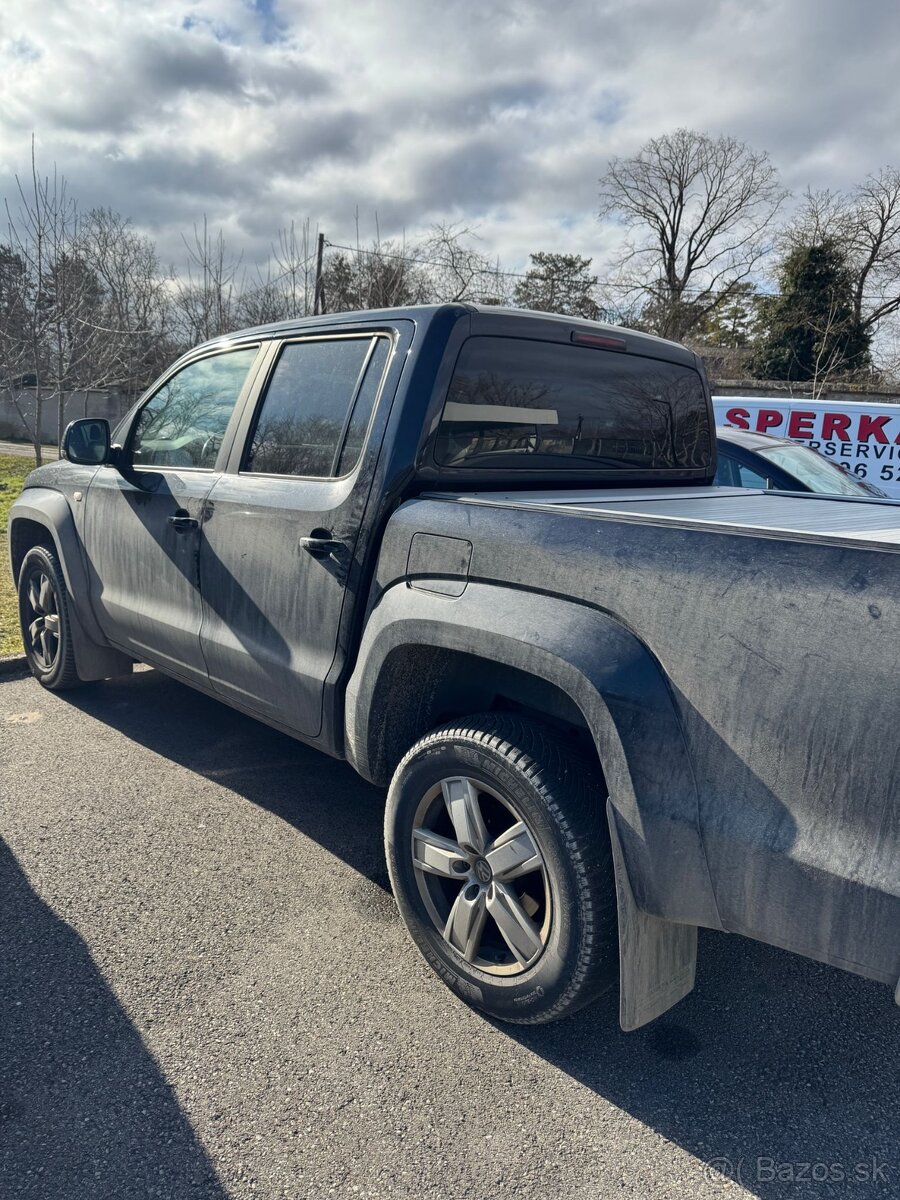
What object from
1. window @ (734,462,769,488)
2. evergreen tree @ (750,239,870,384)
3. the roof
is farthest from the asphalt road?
evergreen tree @ (750,239,870,384)

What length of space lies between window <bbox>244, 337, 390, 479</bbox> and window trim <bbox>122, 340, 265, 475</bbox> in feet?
0.51

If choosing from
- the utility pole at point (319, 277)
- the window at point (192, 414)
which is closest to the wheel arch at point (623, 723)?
the window at point (192, 414)

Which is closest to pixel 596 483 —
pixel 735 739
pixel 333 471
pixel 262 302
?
pixel 333 471

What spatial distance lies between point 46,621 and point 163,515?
1.58 m

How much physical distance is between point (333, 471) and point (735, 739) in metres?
1.72

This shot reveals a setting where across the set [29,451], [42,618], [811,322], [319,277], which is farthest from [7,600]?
[811,322]

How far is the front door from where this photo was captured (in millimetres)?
3543

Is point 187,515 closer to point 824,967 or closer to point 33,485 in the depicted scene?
point 33,485

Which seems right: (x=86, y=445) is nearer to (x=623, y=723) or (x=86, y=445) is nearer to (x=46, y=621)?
(x=46, y=621)

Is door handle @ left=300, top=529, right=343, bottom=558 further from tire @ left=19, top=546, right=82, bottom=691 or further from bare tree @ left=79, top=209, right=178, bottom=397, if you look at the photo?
bare tree @ left=79, top=209, right=178, bottom=397

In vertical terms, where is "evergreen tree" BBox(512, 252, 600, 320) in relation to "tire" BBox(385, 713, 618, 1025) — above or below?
above

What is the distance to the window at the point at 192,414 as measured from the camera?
11.7ft

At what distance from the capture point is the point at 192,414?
3834mm

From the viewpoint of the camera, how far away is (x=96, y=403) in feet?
107
